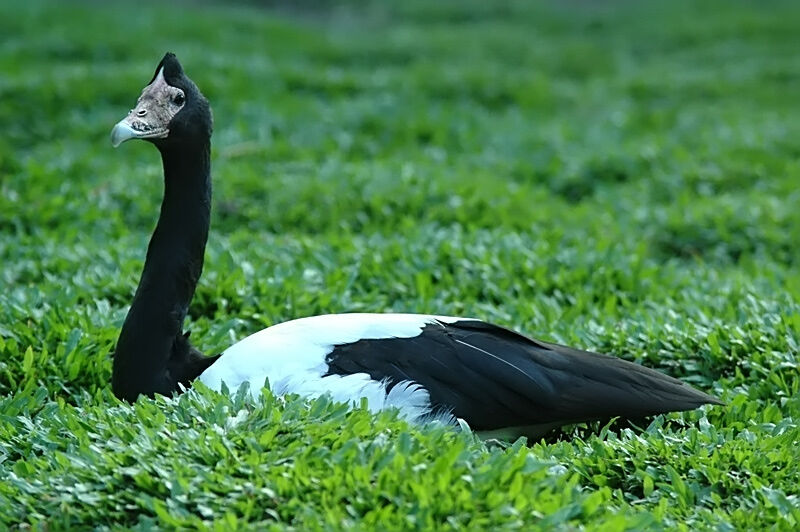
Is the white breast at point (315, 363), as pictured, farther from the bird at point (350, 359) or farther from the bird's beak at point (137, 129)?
the bird's beak at point (137, 129)

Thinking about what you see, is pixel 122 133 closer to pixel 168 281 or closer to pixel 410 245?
pixel 168 281

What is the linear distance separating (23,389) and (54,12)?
919cm

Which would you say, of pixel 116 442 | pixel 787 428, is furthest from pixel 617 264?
pixel 116 442

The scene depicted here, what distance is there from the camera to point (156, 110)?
3.75m

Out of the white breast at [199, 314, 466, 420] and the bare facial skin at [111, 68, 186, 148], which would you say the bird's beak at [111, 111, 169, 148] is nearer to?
the bare facial skin at [111, 68, 186, 148]

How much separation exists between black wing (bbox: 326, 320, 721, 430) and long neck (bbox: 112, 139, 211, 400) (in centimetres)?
55

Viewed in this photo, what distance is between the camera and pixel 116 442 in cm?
312

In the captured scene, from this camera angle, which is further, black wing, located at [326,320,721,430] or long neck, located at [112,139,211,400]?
long neck, located at [112,139,211,400]

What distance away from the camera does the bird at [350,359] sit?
3543 millimetres

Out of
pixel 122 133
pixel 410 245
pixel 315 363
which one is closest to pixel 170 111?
pixel 122 133

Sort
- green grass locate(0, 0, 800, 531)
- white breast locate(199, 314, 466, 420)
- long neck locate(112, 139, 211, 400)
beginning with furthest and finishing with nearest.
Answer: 1. long neck locate(112, 139, 211, 400)
2. white breast locate(199, 314, 466, 420)
3. green grass locate(0, 0, 800, 531)

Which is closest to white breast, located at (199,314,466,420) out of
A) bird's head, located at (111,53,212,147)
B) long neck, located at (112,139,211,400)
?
long neck, located at (112,139,211,400)

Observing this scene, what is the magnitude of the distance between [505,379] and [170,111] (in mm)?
1353

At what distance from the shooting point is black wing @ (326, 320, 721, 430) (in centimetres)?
356
